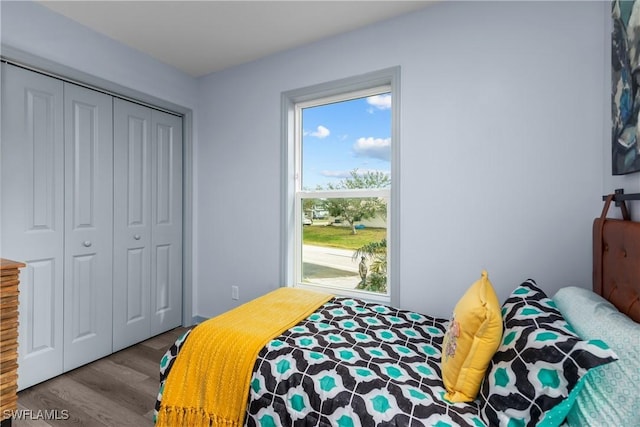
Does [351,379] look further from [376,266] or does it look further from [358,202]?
[358,202]

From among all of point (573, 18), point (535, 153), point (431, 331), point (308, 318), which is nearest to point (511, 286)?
point (431, 331)

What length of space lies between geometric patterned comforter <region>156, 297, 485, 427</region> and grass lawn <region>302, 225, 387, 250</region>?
89 cm

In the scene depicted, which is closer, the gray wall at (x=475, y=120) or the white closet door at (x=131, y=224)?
the gray wall at (x=475, y=120)

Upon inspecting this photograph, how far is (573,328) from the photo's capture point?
1093mm

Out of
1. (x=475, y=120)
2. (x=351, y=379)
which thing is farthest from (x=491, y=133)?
(x=351, y=379)

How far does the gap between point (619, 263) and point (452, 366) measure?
31.4 inches

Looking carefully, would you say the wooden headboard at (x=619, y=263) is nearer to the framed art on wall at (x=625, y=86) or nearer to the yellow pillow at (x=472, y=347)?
the framed art on wall at (x=625, y=86)

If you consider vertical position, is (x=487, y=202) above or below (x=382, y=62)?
below

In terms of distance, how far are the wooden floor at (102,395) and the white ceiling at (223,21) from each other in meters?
2.58

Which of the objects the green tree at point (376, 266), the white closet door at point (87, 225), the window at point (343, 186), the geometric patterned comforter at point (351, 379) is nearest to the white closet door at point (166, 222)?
the white closet door at point (87, 225)

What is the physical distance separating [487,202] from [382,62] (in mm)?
1247

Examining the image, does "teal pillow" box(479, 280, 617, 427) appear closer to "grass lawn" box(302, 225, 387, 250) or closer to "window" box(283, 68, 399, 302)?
"window" box(283, 68, 399, 302)

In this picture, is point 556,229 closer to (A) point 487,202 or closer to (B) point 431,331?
(A) point 487,202

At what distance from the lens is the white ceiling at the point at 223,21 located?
2096 mm
